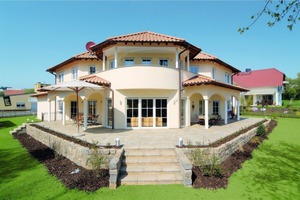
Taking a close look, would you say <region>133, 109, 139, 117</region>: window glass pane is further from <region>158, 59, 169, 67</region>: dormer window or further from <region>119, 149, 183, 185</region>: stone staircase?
<region>119, 149, 183, 185</region>: stone staircase

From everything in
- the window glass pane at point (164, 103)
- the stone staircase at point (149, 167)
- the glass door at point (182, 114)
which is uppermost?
the window glass pane at point (164, 103)

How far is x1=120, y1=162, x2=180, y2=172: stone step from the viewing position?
8.06 m

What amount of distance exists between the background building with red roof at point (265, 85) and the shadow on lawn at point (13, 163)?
43987 millimetres

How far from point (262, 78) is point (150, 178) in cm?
4922

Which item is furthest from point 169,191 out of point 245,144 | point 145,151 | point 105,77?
point 105,77

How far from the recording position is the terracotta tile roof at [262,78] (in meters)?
44.1

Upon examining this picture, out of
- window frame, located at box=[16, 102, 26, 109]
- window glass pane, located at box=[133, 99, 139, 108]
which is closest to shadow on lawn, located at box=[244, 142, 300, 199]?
window glass pane, located at box=[133, 99, 139, 108]

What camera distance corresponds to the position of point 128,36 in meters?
16.1

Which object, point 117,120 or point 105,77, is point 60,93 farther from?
point 117,120

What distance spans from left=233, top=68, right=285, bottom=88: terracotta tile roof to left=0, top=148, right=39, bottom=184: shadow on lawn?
153 feet

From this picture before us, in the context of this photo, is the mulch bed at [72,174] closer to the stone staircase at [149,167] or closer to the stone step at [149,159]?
the stone staircase at [149,167]

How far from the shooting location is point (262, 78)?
46.8 meters

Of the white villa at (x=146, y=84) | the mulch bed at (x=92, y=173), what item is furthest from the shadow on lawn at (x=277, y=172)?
the white villa at (x=146, y=84)

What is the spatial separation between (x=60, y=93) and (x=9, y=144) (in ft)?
19.6
